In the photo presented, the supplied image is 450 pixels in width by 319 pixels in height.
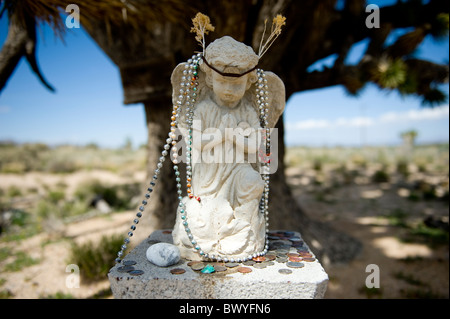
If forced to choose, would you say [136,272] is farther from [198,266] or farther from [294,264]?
[294,264]

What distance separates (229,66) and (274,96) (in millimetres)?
598

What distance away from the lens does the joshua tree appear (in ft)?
10.5

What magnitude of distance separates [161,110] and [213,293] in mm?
3115

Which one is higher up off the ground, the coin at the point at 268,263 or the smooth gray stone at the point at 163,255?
the smooth gray stone at the point at 163,255

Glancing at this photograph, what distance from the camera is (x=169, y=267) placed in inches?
80.0

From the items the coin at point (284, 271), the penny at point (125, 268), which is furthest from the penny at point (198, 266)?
the coin at point (284, 271)

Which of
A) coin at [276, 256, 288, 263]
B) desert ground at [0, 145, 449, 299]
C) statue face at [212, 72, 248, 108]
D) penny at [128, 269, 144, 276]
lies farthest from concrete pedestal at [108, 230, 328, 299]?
desert ground at [0, 145, 449, 299]

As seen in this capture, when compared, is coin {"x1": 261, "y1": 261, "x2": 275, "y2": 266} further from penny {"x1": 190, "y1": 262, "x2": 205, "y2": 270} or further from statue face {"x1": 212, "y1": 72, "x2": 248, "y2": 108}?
statue face {"x1": 212, "y1": 72, "x2": 248, "y2": 108}

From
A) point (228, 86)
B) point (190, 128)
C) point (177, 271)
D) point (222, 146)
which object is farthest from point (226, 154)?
point (177, 271)

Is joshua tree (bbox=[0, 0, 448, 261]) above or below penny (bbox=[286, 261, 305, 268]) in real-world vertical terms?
above

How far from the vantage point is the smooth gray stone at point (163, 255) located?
2.04 m

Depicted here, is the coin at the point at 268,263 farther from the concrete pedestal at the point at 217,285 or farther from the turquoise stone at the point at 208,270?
the turquoise stone at the point at 208,270

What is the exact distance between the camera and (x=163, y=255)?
205cm
